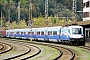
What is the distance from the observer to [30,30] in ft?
209

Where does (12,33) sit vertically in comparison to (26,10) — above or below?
below

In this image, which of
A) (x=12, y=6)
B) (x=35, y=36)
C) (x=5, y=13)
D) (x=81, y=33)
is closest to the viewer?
(x=81, y=33)

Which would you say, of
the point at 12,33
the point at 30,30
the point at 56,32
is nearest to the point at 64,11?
the point at 12,33

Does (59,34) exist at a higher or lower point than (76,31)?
lower

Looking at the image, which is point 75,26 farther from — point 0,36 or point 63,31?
point 0,36

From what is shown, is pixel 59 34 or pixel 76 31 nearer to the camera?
pixel 76 31

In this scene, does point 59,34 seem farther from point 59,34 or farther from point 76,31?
point 76,31

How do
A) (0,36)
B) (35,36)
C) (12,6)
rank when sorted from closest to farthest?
(35,36)
(0,36)
(12,6)

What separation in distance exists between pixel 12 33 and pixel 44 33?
2696cm

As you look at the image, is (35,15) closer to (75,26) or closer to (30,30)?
(30,30)

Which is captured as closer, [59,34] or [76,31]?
[76,31]

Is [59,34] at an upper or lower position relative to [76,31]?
lower

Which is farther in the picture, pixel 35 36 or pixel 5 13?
pixel 5 13

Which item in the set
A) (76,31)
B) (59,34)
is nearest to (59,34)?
(59,34)
